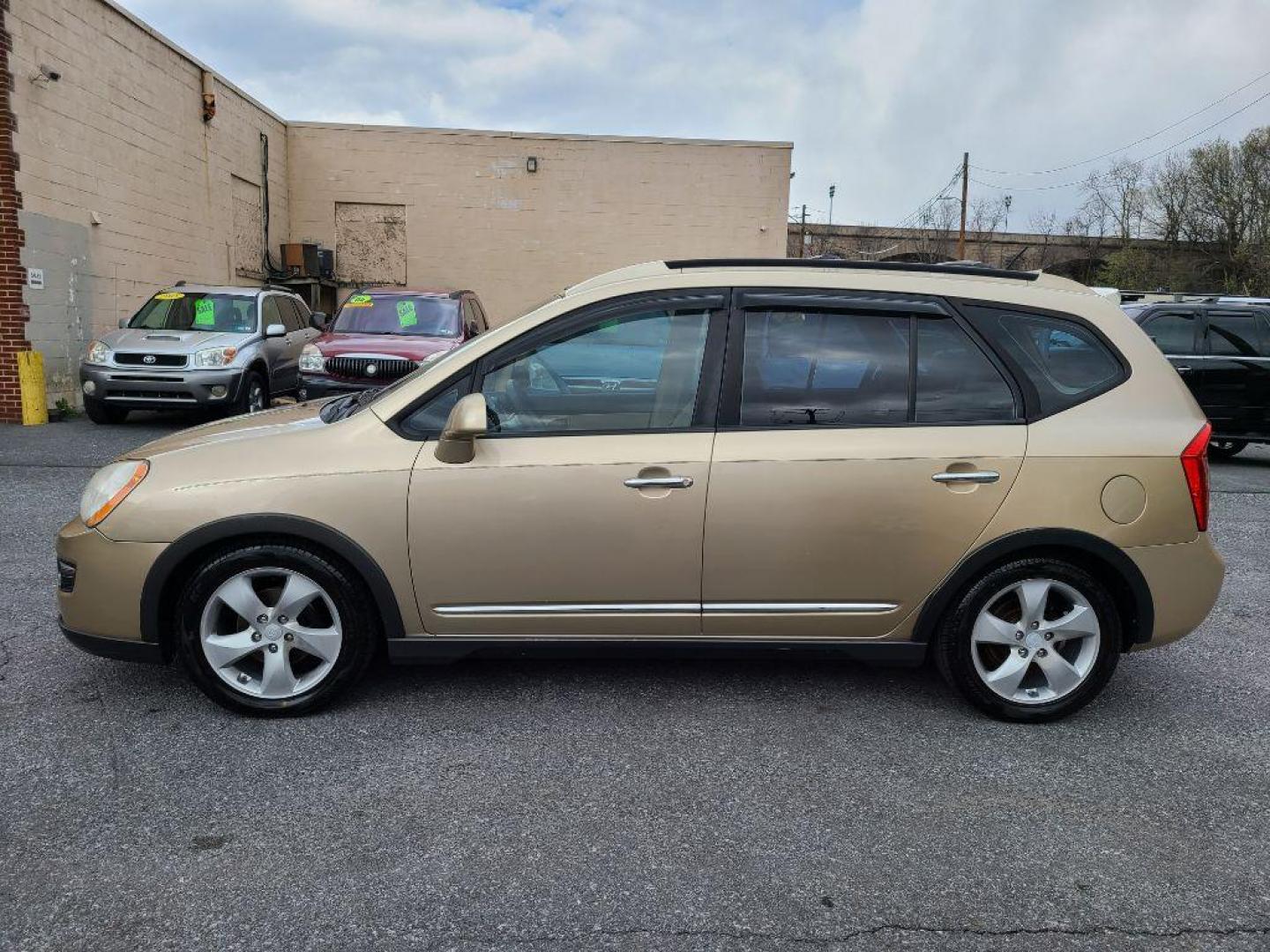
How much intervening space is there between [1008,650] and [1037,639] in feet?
0.37

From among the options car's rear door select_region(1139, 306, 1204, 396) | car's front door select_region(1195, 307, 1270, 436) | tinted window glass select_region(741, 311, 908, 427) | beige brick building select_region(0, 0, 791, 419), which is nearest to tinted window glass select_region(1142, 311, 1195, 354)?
car's rear door select_region(1139, 306, 1204, 396)

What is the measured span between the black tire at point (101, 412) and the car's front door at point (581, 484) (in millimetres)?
9727

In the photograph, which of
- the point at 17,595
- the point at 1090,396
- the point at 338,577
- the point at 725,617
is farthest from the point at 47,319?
the point at 1090,396

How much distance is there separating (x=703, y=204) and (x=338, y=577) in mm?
19123

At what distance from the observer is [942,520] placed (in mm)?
3482

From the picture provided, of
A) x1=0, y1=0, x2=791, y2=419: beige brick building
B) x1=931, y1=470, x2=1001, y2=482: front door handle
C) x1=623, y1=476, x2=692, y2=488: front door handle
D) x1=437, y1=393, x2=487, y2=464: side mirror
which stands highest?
x1=0, y1=0, x2=791, y2=419: beige brick building

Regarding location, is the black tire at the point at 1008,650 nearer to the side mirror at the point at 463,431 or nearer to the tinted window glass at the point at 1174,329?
the side mirror at the point at 463,431

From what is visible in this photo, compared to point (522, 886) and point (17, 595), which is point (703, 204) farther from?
point (522, 886)

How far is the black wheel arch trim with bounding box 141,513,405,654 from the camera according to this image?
3375mm

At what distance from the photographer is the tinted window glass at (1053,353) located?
3.60m

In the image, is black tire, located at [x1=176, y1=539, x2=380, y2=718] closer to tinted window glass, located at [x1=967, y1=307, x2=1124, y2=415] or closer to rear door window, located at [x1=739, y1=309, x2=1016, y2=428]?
rear door window, located at [x1=739, y1=309, x2=1016, y2=428]

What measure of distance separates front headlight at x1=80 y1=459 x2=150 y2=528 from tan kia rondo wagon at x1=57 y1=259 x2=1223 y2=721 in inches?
0.6

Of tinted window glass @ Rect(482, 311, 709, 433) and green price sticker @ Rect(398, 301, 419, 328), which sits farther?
green price sticker @ Rect(398, 301, 419, 328)

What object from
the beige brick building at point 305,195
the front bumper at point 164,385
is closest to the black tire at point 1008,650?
the front bumper at point 164,385
